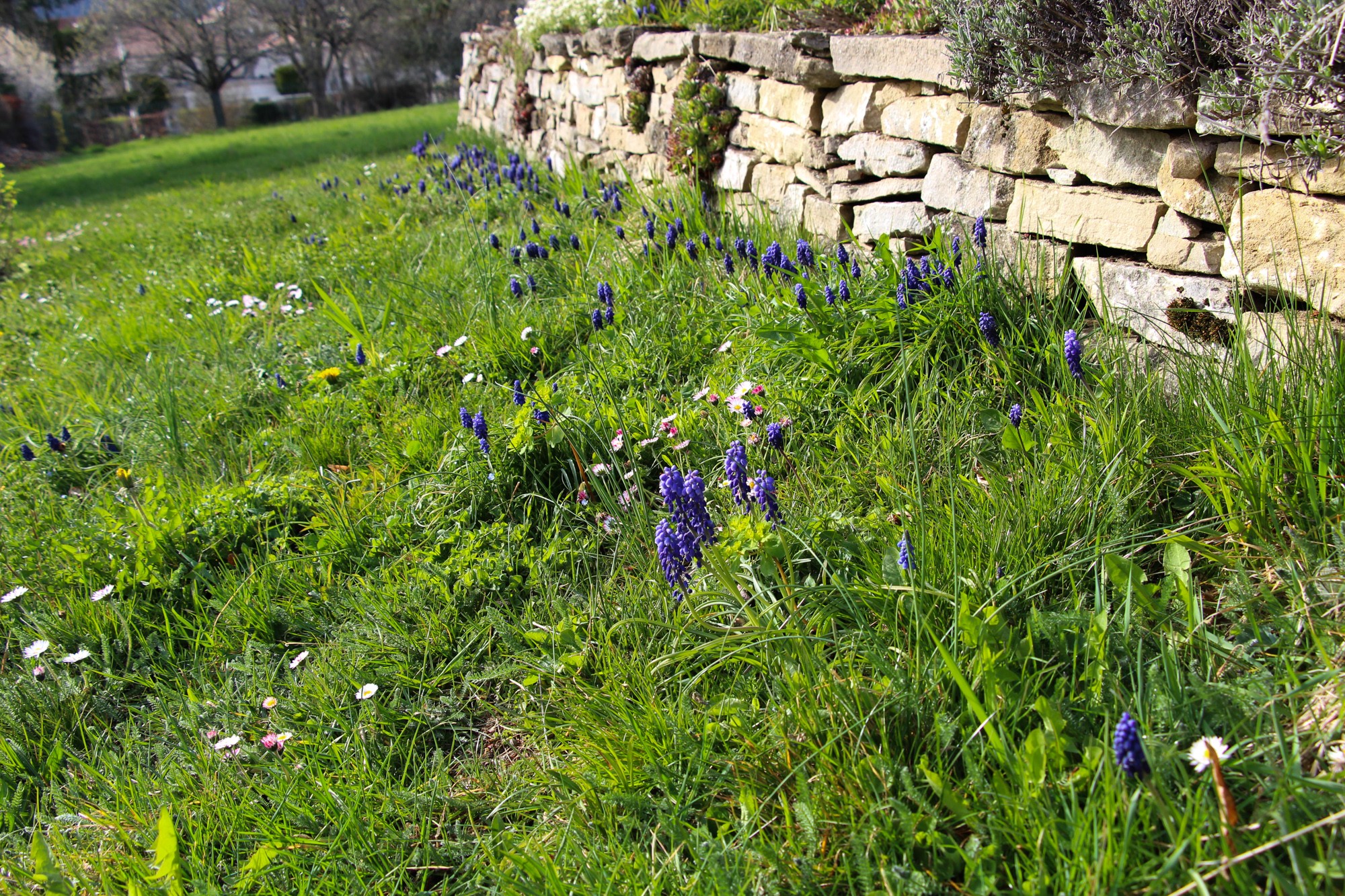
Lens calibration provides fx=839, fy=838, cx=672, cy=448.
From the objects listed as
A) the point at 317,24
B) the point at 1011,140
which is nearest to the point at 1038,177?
the point at 1011,140

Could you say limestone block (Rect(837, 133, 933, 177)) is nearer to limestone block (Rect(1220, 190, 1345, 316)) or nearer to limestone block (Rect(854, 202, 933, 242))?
limestone block (Rect(854, 202, 933, 242))

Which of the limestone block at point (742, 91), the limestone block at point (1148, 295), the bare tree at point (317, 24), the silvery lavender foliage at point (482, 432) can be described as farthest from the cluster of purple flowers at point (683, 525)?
the bare tree at point (317, 24)

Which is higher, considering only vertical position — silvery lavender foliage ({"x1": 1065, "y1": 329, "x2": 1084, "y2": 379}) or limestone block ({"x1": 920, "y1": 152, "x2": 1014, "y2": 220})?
limestone block ({"x1": 920, "y1": 152, "x2": 1014, "y2": 220})

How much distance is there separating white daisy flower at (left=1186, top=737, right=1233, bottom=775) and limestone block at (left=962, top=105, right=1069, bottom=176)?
199cm

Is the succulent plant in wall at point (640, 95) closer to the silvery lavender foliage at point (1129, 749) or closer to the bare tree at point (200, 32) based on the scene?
the silvery lavender foliage at point (1129, 749)

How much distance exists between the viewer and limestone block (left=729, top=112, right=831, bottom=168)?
12.4 feet

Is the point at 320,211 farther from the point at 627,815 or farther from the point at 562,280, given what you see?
the point at 627,815

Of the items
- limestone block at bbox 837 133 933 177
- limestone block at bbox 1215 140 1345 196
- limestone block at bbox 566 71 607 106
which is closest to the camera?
limestone block at bbox 1215 140 1345 196

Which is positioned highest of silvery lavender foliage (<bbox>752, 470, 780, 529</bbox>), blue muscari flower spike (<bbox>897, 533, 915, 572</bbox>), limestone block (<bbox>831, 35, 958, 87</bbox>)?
limestone block (<bbox>831, 35, 958, 87</bbox>)

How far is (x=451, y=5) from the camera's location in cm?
3155

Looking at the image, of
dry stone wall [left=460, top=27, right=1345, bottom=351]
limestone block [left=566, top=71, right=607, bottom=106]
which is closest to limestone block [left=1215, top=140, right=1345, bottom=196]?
dry stone wall [left=460, top=27, right=1345, bottom=351]

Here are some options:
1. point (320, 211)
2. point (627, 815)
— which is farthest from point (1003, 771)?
point (320, 211)

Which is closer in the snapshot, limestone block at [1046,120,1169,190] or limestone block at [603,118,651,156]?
limestone block at [1046,120,1169,190]

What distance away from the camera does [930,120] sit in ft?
10.2
